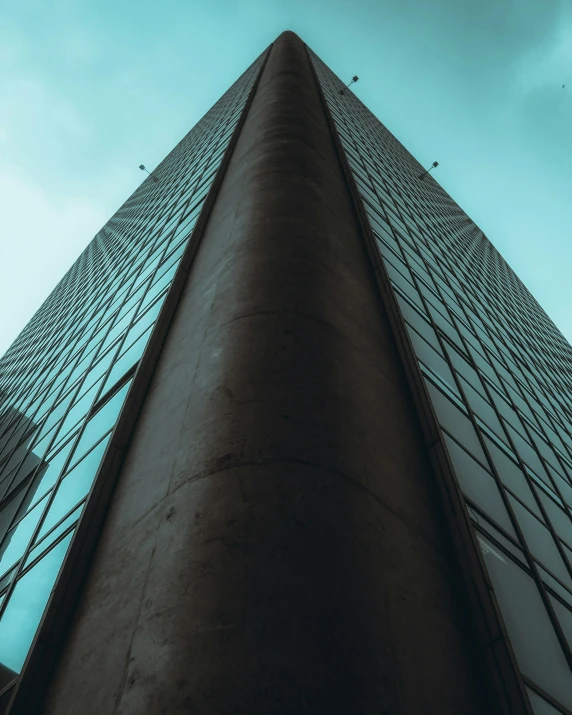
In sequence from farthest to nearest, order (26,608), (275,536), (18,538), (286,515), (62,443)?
(62,443) → (18,538) → (26,608) → (286,515) → (275,536)

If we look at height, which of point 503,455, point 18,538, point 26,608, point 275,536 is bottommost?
point 18,538

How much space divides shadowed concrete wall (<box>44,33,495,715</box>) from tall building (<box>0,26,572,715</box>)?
2cm

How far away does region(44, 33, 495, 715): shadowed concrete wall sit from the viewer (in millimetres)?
3018

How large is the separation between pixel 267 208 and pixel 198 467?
15.6ft

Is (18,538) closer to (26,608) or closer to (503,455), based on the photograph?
(26,608)

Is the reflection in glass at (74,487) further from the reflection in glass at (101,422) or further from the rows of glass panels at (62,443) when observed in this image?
the reflection in glass at (101,422)

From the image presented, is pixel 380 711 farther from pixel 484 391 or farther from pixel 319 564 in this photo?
pixel 484 391

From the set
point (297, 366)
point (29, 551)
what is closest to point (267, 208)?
point (297, 366)

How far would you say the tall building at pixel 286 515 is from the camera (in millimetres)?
3158

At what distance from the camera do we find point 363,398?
17.2 ft

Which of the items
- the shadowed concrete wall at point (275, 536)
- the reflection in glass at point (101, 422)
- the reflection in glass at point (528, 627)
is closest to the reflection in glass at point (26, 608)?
the shadowed concrete wall at point (275, 536)

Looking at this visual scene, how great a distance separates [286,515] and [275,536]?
0.65 ft

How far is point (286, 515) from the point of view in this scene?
3.74 meters

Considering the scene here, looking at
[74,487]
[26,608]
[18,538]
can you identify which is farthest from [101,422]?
[26,608]
